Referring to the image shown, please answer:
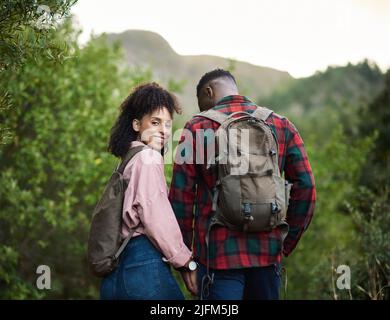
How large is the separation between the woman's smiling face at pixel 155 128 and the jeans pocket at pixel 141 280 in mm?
729

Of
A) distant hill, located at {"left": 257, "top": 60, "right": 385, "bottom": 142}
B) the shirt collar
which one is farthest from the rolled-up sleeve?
distant hill, located at {"left": 257, "top": 60, "right": 385, "bottom": 142}

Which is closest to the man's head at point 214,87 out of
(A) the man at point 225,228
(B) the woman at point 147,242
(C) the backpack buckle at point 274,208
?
(A) the man at point 225,228

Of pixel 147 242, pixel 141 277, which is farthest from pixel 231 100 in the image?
pixel 141 277

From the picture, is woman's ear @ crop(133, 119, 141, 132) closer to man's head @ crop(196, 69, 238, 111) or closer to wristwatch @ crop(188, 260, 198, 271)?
man's head @ crop(196, 69, 238, 111)

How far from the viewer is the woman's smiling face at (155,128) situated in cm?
347

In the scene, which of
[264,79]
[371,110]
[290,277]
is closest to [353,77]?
[264,79]

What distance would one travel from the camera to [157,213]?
125 inches

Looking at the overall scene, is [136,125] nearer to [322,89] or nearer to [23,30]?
[23,30]

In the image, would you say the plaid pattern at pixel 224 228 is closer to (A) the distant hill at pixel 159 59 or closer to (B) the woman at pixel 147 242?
(B) the woman at pixel 147 242

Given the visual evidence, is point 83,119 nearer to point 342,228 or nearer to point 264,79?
point 342,228
